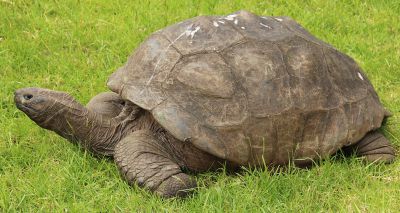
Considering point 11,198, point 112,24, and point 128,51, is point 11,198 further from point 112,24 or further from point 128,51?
point 112,24

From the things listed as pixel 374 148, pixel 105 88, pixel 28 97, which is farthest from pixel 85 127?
pixel 374 148

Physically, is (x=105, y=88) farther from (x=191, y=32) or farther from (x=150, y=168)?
(x=150, y=168)

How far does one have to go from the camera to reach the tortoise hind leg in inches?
185

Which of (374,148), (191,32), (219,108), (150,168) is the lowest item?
(374,148)

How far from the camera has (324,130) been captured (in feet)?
15.0

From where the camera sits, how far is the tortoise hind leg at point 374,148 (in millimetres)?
4699

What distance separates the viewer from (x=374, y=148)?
475 centimetres

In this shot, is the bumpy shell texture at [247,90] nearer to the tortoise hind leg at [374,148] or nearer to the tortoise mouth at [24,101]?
the tortoise hind leg at [374,148]

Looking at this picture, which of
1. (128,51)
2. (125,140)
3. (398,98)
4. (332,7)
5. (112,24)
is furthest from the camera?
(332,7)

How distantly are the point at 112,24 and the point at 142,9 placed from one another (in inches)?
21.2

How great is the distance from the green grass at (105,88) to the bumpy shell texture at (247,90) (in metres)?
0.27

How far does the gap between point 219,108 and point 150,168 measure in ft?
2.21

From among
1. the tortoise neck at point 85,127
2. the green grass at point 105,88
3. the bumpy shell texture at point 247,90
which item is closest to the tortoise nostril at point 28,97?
the tortoise neck at point 85,127

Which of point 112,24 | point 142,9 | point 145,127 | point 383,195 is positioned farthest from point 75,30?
point 383,195
